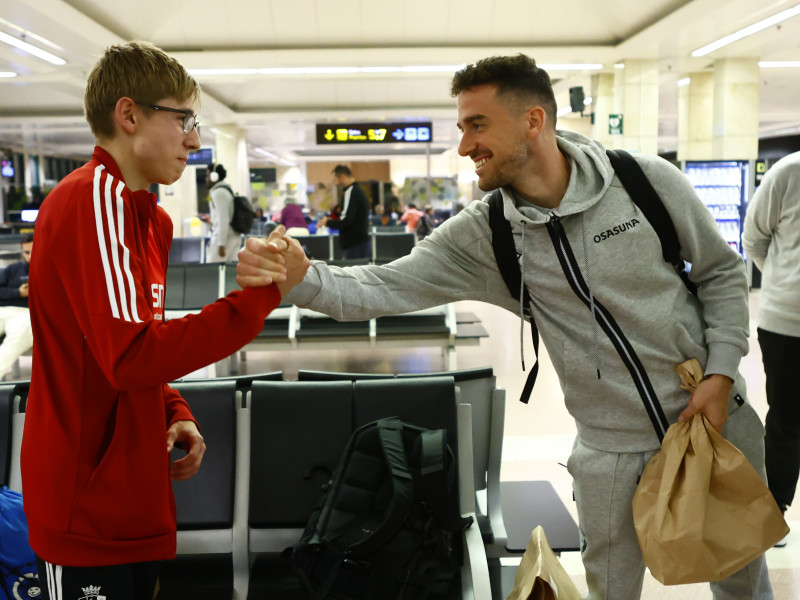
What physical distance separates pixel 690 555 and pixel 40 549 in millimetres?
1299

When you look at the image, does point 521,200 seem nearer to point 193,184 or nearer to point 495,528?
point 495,528

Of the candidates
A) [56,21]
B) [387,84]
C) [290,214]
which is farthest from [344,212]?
[387,84]

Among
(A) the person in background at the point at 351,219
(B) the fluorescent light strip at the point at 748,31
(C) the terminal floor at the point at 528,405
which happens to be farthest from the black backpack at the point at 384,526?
(B) the fluorescent light strip at the point at 748,31

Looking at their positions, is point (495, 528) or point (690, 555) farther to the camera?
point (495, 528)

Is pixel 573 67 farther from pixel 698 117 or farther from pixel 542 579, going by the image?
pixel 542 579

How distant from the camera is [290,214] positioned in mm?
14922

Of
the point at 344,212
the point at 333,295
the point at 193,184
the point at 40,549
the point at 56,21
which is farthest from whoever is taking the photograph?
the point at 193,184

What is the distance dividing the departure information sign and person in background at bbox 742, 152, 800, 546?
12.7m

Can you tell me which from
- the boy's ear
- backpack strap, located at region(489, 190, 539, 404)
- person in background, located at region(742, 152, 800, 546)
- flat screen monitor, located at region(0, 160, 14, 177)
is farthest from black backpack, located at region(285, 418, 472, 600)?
flat screen monitor, located at region(0, 160, 14, 177)

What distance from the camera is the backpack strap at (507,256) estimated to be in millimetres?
1773

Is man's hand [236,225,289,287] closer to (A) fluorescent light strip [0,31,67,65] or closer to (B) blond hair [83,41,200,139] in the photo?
(B) blond hair [83,41,200,139]

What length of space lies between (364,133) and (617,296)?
14.3 metres

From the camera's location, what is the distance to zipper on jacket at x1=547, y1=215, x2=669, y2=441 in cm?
168

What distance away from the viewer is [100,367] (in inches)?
49.1
